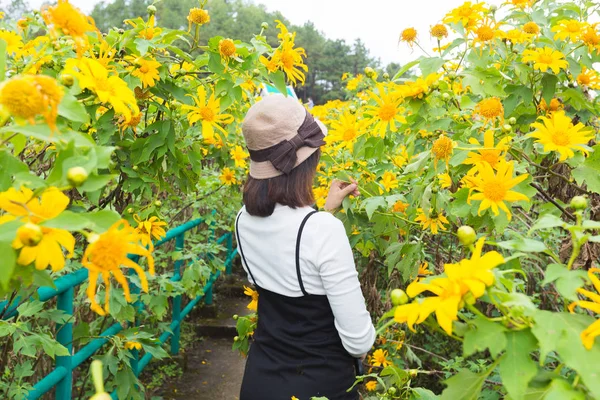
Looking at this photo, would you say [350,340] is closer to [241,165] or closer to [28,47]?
[28,47]

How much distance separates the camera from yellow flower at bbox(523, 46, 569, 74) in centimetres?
153

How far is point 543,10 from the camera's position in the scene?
183 cm

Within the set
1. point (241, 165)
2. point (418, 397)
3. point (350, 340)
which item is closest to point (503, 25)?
point (350, 340)

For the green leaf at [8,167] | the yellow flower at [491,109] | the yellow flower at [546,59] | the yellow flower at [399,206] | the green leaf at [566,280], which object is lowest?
the yellow flower at [399,206]

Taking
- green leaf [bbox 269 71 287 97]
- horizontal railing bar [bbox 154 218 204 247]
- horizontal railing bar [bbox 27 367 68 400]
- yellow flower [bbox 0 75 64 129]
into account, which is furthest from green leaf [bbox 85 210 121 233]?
horizontal railing bar [bbox 154 218 204 247]

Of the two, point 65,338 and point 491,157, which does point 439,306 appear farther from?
point 65,338

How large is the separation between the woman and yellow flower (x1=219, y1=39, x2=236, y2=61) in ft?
0.55

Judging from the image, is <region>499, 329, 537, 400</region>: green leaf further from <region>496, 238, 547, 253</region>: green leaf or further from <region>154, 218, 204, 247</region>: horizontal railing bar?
<region>154, 218, 204, 247</region>: horizontal railing bar

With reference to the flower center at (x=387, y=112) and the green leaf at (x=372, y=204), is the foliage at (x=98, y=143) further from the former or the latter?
the green leaf at (x=372, y=204)

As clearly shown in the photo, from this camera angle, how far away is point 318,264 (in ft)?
4.87

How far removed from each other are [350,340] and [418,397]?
40cm

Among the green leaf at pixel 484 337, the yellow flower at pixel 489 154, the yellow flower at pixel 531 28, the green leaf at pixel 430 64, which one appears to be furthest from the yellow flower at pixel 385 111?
the green leaf at pixel 484 337

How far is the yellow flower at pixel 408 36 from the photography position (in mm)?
1923

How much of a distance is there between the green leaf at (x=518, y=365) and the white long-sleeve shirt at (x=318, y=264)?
0.87 meters
